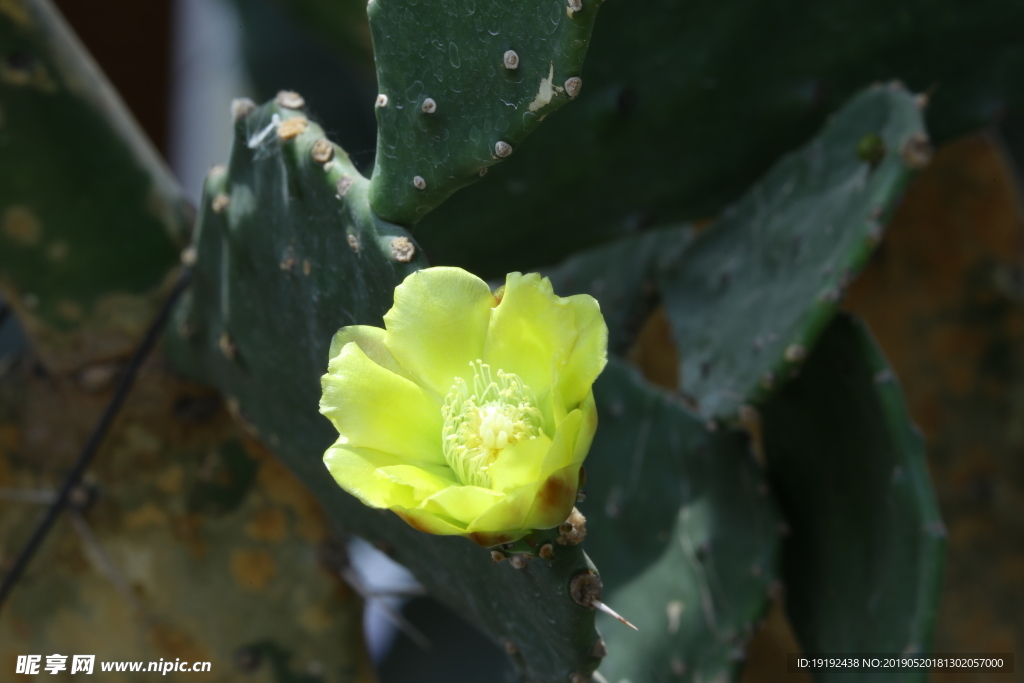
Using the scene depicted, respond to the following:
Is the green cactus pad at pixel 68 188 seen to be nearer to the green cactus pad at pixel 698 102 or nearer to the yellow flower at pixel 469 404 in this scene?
the green cactus pad at pixel 698 102

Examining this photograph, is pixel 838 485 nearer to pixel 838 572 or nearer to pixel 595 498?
pixel 838 572

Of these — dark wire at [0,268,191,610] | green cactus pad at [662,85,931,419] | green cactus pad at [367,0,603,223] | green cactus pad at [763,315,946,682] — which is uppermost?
green cactus pad at [367,0,603,223]

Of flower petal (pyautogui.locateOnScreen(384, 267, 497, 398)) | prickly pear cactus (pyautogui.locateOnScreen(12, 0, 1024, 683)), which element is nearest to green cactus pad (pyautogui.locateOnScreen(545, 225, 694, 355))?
prickly pear cactus (pyautogui.locateOnScreen(12, 0, 1024, 683))

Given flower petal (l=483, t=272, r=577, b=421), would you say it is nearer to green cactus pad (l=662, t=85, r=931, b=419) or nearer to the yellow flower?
the yellow flower

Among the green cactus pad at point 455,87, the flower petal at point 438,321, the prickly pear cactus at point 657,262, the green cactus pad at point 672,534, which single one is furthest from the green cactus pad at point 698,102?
the flower petal at point 438,321

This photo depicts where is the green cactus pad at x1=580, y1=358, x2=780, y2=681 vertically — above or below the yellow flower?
below
